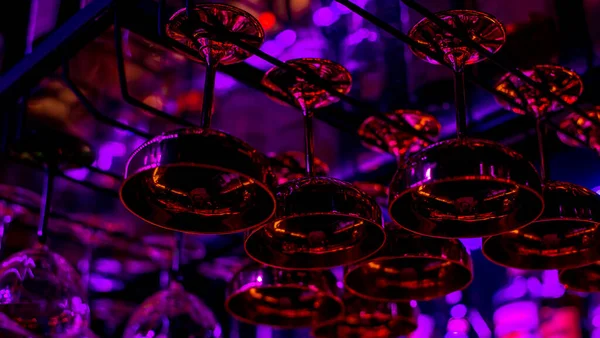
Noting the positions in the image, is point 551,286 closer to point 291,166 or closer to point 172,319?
point 291,166

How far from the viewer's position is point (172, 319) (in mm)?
2207

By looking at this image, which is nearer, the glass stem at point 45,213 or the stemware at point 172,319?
the glass stem at point 45,213

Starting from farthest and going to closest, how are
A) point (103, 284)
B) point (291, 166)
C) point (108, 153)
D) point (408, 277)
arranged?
point (103, 284), point (108, 153), point (291, 166), point (408, 277)

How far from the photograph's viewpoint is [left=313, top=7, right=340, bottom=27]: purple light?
294cm

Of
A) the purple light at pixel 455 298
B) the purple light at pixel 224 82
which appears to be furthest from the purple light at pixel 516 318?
the purple light at pixel 224 82

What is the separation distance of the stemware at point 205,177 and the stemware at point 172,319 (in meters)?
0.87

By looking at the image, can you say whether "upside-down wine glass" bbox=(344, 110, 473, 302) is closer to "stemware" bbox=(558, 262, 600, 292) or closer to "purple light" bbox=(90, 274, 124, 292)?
"stemware" bbox=(558, 262, 600, 292)

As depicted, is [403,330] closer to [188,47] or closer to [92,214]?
[188,47]

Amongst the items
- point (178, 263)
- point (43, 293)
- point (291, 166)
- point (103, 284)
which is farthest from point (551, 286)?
point (103, 284)

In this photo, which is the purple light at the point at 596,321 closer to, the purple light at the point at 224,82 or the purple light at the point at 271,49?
the purple light at the point at 271,49

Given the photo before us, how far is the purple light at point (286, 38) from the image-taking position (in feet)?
9.85

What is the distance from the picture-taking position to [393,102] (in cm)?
274

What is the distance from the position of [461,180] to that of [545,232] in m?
0.45

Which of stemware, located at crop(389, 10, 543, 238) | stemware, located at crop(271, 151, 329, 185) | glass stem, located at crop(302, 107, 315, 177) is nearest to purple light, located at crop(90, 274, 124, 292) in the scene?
stemware, located at crop(271, 151, 329, 185)
